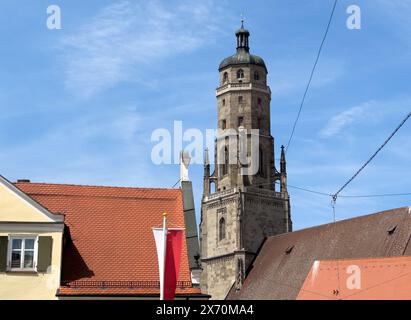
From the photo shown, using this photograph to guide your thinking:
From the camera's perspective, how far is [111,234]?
2095cm

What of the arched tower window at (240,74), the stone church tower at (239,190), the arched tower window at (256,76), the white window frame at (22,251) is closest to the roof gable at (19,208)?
the white window frame at (22,251)

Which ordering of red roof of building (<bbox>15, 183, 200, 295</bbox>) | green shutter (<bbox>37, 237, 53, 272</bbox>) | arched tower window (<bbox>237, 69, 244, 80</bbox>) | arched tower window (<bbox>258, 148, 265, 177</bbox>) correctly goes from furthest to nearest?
arched tower window (<bbox>237, 69, 244, 80</bbox>) < arched tower window (<bbox>258, 148, 265, 177</bbox>) < red roof of building (<bbox>15, 183, 200, 295</bbox>) < green shutter (<bbox>37, 237, 53, 272</bbox>)

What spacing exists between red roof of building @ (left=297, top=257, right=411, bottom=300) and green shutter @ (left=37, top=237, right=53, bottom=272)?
10484mm

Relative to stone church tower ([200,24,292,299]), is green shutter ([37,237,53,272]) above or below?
below

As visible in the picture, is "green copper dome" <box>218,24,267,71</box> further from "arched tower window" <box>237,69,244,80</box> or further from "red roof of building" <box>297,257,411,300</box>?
"red roof of building" <box>297,257,411,300</box>

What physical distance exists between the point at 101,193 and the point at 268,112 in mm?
51589

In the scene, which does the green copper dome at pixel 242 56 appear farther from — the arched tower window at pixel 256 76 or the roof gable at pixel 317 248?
the roof gable at pixel 317 248

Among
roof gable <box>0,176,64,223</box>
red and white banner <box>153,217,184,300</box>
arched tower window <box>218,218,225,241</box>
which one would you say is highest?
arched tower window <box>218,218,225,241</box>

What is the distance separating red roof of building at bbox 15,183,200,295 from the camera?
1941 cm

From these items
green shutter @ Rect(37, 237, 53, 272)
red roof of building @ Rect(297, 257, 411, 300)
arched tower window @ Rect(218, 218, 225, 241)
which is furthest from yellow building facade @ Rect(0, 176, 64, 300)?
arched tower window @ Rect(218, 218, 225, 241)

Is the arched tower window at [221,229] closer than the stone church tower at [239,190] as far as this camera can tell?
No

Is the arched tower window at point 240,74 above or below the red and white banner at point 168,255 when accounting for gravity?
above

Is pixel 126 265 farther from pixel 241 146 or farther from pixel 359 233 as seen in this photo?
pixel 241 146

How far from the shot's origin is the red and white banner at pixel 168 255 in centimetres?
1603
